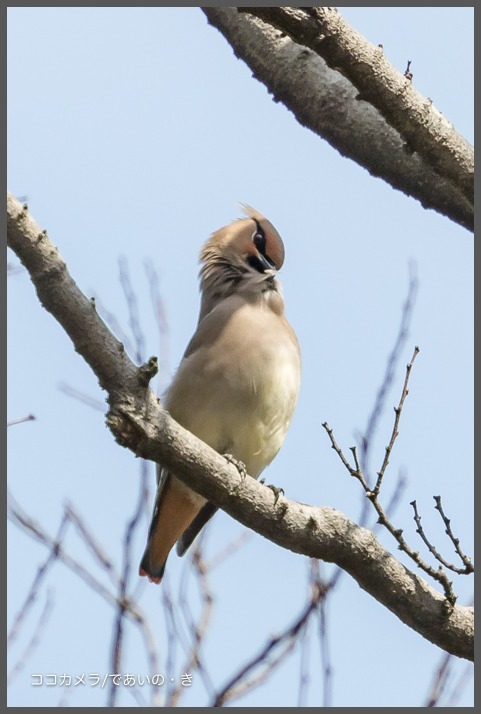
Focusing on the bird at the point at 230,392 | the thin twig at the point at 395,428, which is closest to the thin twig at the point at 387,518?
the thin twig at the point at 395,428

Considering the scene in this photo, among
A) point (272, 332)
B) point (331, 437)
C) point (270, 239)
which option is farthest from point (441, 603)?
point (270, 239)

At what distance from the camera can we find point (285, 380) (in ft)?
17.1

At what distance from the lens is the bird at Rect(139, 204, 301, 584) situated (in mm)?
5098

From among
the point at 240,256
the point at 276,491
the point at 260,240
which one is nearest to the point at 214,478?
the point at 276,491

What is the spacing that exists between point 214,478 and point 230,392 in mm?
1264

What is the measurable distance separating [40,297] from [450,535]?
1.86 m

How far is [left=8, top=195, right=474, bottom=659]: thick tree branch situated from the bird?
900 millimetres

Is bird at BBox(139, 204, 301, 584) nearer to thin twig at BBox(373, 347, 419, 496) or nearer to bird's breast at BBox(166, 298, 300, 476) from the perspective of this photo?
bird's breast at BBox(166, 298, 300, 476)

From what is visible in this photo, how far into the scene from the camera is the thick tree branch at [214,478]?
3.44m

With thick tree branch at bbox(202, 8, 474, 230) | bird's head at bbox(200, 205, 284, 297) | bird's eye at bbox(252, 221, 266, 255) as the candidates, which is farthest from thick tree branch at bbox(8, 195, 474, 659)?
bird's eye at bbox(252, 221, 266, 255)

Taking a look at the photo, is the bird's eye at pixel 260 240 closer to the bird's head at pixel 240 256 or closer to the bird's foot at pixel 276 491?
the bird's head at pixel 240 256

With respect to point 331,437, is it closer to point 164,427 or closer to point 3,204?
point 164,427

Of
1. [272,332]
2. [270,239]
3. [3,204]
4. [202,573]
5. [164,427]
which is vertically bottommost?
[202,573]

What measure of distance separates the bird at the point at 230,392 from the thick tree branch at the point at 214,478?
90 centimetres
